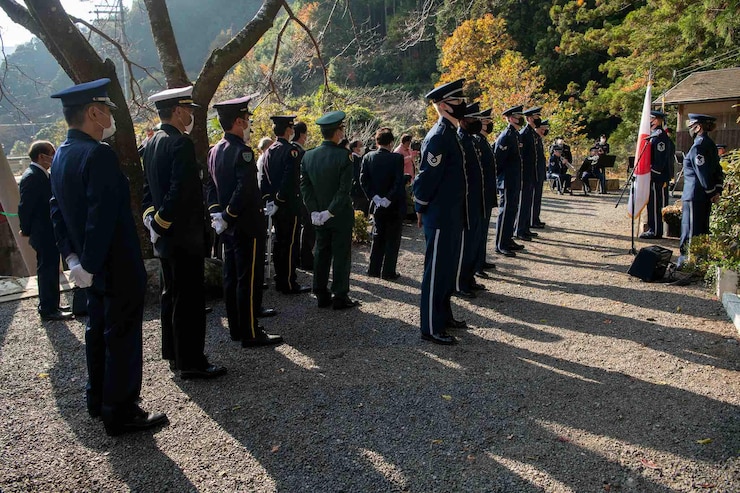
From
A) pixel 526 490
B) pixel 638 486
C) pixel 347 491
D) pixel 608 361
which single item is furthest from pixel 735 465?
pixel 347 491

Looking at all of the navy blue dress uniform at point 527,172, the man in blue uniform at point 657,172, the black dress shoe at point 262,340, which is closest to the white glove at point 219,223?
the black dress shoe at point 262,340

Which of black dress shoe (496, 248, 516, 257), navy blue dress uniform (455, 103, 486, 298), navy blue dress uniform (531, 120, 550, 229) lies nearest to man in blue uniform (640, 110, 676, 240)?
navy blue dress uniform (531, 120, 550, 229)

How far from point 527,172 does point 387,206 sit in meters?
3.43

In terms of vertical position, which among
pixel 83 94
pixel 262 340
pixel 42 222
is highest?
pixel 83 94

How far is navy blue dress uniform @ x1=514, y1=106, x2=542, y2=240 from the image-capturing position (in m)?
9.54

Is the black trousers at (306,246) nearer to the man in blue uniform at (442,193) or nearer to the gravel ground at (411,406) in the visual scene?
the gravel ground at (411,406)

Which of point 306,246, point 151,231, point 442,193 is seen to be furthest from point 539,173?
point 151,231

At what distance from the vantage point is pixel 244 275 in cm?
510

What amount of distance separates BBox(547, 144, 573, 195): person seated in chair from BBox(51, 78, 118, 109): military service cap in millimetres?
18760

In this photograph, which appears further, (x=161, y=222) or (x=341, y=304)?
(x=341, y=304)

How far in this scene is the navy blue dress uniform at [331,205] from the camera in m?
6.18

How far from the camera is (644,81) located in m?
23.5

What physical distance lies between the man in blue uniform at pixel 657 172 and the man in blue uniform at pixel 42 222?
366 inches

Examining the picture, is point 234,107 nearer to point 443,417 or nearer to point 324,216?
point 324,216
